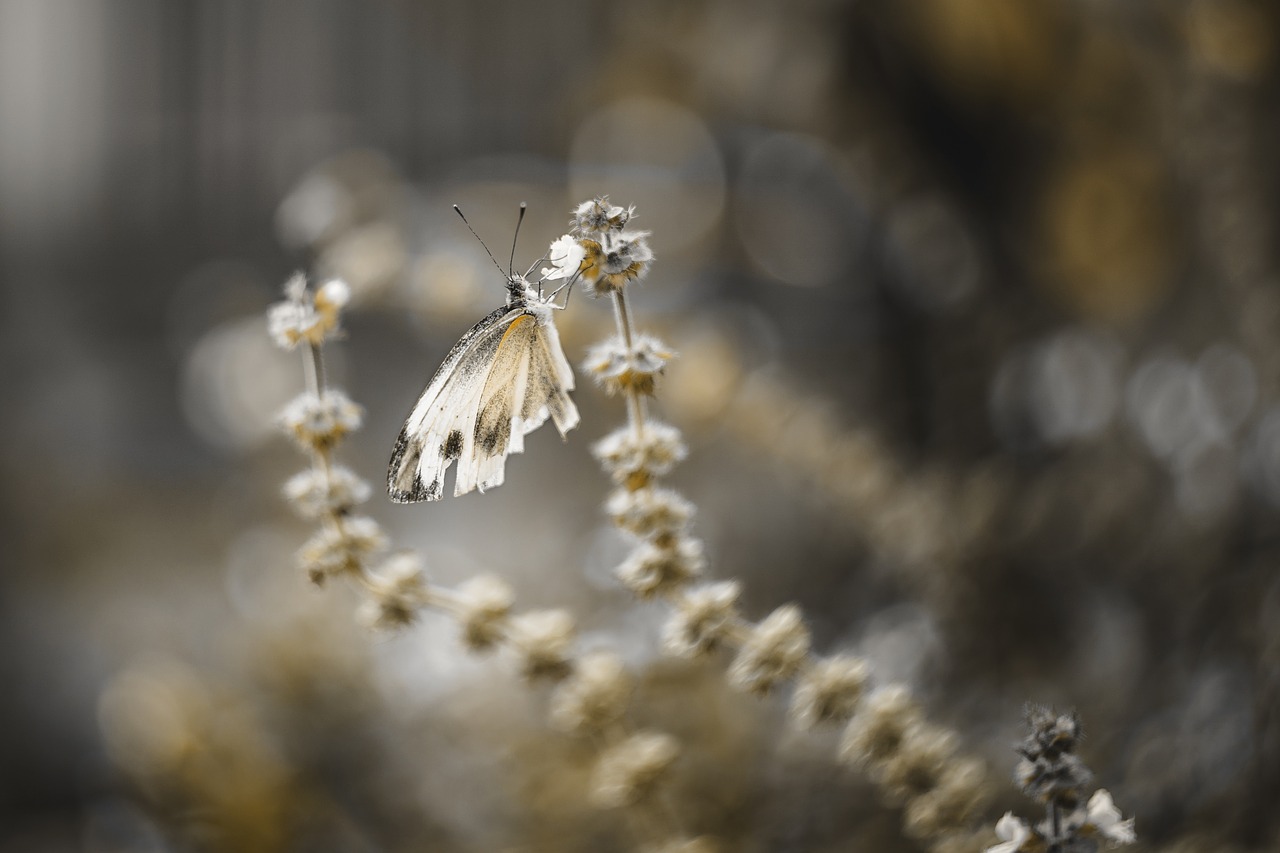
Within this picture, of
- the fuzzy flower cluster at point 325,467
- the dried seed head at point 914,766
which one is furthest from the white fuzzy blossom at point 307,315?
the dried seed head at point 914,766

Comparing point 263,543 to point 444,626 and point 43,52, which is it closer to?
point 444,626

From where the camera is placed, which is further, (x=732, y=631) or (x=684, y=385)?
(x=684, y=385)

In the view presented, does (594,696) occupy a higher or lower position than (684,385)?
lower

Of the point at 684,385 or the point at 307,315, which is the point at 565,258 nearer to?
the point at 307,315

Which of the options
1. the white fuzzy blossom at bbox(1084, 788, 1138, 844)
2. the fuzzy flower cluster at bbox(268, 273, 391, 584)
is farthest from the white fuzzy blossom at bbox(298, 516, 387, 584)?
the white fuzzy blossom at bbox(1084, 788, 1138, 844)

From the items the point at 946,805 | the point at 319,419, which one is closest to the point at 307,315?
the point at 319,419

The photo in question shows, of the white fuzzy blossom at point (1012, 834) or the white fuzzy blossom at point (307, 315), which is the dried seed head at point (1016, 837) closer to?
the white fuzzy blossom at point (1012, 834)
